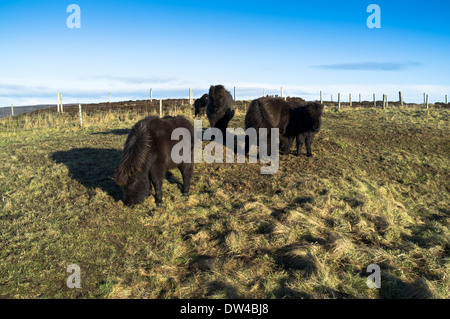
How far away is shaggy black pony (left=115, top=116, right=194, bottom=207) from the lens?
550 centimetres

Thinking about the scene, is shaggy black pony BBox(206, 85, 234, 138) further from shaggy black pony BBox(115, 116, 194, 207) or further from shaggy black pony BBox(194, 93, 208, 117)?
shaggy black pony BBox(194, 93, 208, 117)

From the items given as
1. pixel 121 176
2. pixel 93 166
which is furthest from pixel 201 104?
pixel 121 176

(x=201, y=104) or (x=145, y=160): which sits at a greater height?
(x=201, y=104)

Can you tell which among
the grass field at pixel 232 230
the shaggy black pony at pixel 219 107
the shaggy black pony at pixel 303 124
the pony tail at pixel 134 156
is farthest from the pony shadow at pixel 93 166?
the shaggy black pony at pixel 303 124

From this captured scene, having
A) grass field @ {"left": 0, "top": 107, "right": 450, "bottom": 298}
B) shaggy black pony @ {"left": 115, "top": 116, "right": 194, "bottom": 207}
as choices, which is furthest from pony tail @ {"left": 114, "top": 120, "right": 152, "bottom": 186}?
grass field @ {"left": 0, "top": 107, "right": 450, "bottom": 298}

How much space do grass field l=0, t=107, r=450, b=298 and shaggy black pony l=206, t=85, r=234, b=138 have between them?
3013 mm

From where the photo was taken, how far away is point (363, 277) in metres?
3.79

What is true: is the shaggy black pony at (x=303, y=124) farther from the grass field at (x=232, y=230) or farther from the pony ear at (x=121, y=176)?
the pony ear at (x=121, y=176)

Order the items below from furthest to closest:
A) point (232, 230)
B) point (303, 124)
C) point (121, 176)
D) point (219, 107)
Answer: point (219, 107), point (303, 124), point (121, 176), point (232, 230)

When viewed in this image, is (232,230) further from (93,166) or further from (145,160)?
(93,166)

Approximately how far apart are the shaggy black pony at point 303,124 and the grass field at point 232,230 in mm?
609

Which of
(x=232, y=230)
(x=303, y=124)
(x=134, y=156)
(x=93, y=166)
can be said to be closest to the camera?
(x=232, y=230)

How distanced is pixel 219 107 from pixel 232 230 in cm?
649

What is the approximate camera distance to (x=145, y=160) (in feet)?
18.5
